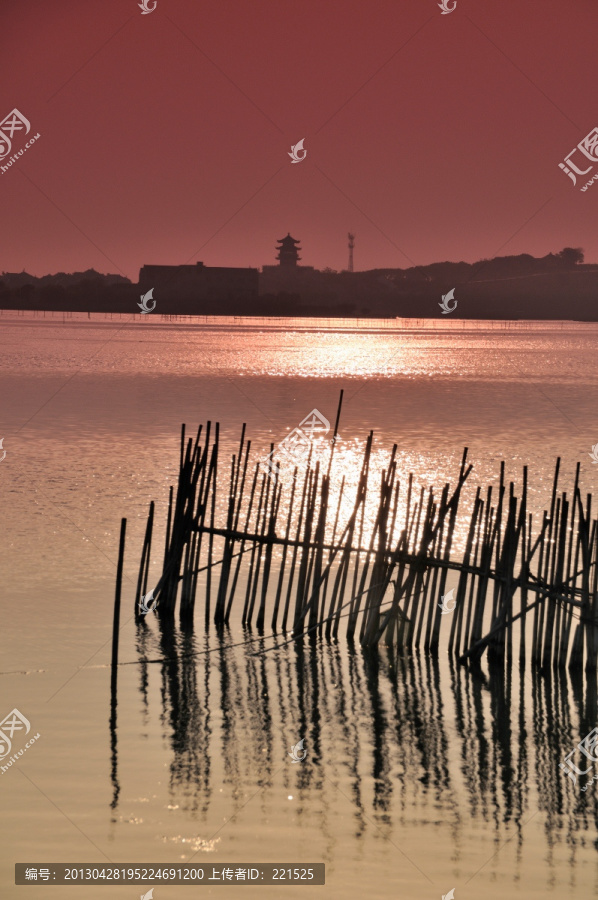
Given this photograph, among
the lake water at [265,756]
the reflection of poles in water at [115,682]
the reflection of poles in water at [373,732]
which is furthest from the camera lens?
the reflection of poles in water at [115,682]

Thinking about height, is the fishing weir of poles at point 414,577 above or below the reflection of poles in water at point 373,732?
above

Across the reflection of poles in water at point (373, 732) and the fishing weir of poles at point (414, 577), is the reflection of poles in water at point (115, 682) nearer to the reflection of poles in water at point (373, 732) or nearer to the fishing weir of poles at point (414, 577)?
the fishing weir of poles at point (414, 577)

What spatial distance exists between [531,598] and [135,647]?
4365 mm

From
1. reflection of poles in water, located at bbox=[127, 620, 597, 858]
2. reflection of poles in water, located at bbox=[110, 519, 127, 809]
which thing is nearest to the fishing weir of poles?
reflection of poles in water, located at bbox=[110, 519, 127, 809]

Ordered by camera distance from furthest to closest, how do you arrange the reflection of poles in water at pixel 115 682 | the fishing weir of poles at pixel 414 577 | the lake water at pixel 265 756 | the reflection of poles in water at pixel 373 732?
1. the fishing weir of poles at pixel 414 577
2. the reflection of poles in water at pixel 115 682
3. the reflection of poles in water at pixel 373 732
4. the lake water at pixel 265 756

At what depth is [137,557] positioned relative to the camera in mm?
13633

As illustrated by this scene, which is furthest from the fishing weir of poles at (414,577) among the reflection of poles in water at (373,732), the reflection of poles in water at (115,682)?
the reflection of poles in water at (373,732)

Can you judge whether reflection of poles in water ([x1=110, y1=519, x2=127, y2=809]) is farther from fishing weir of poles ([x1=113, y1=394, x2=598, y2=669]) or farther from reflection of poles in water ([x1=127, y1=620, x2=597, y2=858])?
reflection of poles in water ([x1=127, y1=620, x2=597, y2=858])

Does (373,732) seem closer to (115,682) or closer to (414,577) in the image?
(414,577)

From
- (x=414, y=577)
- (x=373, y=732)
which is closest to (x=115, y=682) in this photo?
(x=373, y=732)

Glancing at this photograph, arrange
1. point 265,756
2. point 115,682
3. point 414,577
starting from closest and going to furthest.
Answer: point 265,756, point 115,682, point 414,577

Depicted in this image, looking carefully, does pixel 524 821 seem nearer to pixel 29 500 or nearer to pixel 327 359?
pixel 29 500

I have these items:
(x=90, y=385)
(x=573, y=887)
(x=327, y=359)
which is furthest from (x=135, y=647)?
(x=327, y=359)

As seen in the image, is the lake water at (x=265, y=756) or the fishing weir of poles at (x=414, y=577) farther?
the fishing weir of poles at (x=414, y=577)
